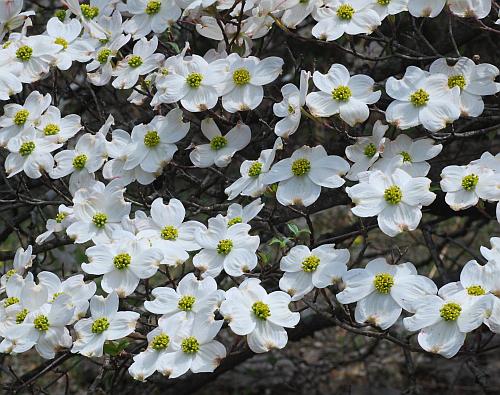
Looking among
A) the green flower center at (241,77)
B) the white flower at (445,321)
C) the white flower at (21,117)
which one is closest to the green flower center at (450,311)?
the white flower at (445,321)

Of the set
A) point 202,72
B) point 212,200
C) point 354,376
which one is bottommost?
point 354,376

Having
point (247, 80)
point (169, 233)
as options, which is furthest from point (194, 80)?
point (169, 233)

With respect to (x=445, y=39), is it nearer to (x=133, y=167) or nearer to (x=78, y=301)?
(x=133, y=167)

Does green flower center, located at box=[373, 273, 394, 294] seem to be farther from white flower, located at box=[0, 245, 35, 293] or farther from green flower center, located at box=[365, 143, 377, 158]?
white flower, located at box=[0, 245, 35, 293]

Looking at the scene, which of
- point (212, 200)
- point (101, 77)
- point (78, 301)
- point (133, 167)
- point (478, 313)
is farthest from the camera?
point (212, 200)

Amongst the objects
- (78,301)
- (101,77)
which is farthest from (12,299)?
(101,77)

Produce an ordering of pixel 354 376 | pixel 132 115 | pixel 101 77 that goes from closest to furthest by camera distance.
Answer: pixel 101 77
pixel 132 115
pixel 354 376

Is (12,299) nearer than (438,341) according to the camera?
No

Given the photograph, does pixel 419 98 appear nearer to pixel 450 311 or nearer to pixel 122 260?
pixel 450 311
